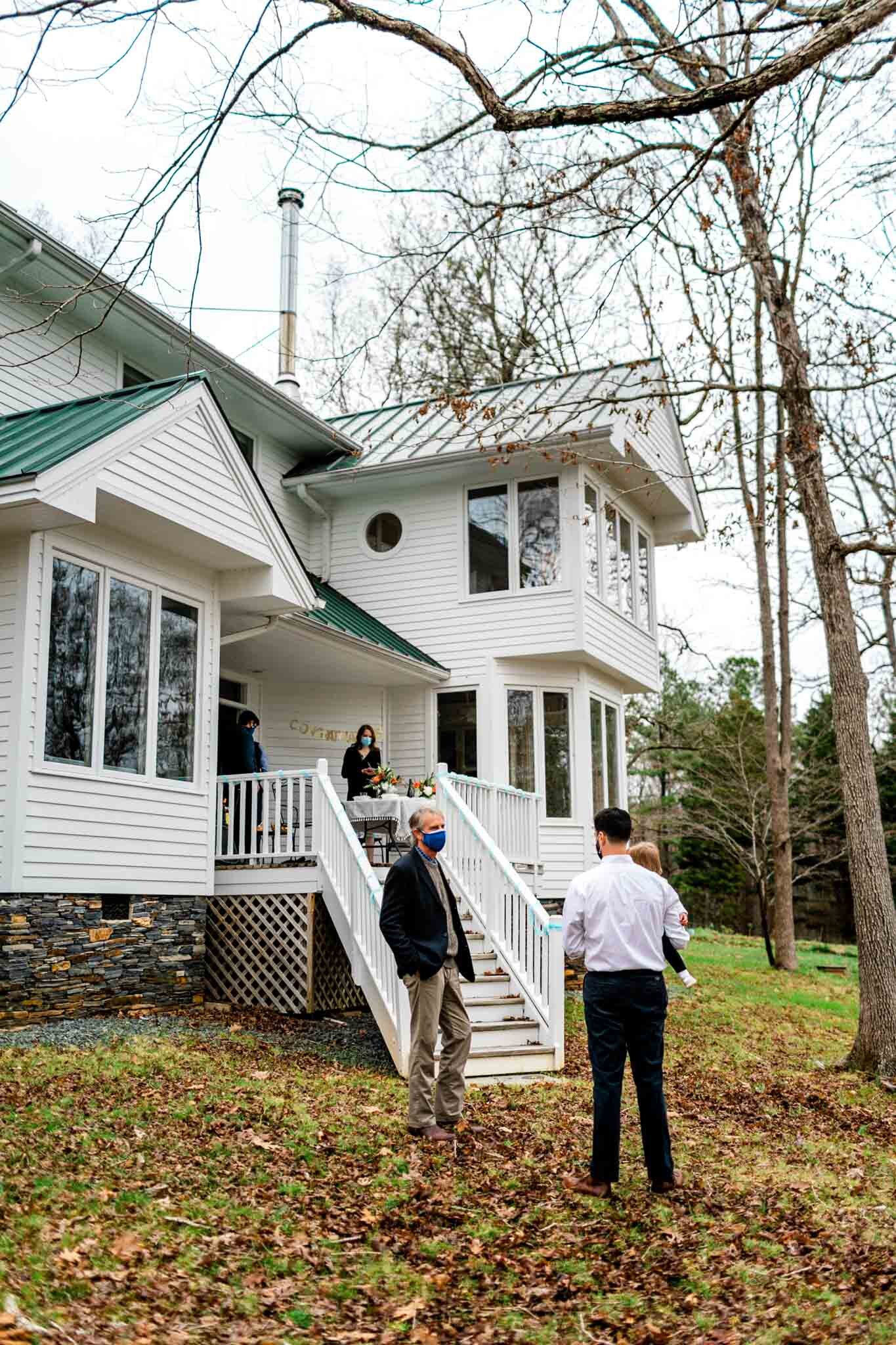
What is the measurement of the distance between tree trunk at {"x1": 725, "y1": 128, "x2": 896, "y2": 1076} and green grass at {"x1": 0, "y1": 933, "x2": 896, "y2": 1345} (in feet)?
6.66

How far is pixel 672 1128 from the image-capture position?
24.0 ft

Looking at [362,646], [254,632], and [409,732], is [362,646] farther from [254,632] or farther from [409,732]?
[409,732]

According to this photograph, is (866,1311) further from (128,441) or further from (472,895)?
(128,441)

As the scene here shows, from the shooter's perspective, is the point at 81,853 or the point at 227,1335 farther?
the point at 81,853

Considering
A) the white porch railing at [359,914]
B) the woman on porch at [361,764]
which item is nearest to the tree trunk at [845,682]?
the white porch railing at [359,914]

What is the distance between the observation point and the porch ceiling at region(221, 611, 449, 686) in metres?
12.8

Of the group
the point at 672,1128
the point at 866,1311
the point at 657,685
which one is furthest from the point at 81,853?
the point at 657,685

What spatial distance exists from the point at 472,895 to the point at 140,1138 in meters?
5.04

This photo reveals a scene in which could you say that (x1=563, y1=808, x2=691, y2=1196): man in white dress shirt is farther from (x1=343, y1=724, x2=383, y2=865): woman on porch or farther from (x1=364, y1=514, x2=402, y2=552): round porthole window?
(x1=364, y1=514, x2=402, y2=552): round porthole window

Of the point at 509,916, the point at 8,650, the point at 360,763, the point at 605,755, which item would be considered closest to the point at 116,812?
the point at 8,650

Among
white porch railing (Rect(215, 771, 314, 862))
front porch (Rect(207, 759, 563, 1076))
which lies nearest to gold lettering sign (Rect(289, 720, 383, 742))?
front porch (Rect(207, 759, 563, 1076))

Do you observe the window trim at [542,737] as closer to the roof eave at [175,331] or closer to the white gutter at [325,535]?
the white gutter at [325,535]

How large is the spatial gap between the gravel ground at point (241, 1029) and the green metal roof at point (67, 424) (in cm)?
417

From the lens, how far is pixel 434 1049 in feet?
22.3
